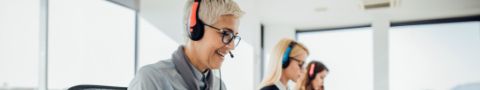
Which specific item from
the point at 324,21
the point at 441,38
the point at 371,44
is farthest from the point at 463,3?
the point at 324,21

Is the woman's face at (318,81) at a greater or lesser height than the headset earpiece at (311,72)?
lesser

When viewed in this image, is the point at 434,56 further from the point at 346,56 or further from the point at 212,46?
the point at 212,46

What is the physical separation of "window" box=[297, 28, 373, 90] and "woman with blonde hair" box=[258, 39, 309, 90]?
119 inches

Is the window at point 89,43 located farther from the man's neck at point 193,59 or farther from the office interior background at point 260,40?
the man's neck at point 193,59

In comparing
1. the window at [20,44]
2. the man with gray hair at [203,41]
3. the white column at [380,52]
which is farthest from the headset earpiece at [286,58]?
the white column at [380,52]

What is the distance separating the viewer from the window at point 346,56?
525 centimetres

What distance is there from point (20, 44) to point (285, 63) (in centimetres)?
154

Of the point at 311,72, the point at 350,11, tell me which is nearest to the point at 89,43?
the point at 311,72

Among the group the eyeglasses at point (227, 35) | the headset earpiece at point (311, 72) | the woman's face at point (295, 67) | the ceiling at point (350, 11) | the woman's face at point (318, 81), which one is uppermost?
the ceiling at point (350, 11)

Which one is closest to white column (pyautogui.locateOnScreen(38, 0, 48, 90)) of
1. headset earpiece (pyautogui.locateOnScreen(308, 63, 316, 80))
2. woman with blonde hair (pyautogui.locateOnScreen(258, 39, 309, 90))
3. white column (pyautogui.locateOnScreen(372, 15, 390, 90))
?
woman with blonde hair (pyautogui.locateOnScreen(258, 39, 309, 90))

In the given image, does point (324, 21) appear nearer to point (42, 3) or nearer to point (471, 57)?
point (471, 57)

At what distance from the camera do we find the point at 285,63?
2.20m

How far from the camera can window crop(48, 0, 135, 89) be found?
7.86 feet

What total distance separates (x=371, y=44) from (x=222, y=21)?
457cm
